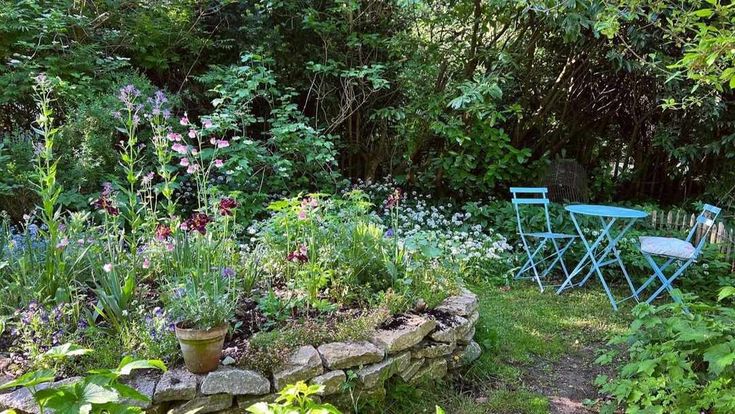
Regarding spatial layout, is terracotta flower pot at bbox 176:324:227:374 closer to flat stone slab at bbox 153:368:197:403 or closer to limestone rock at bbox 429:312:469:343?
flat stone slab at bbox 153:368:197:403

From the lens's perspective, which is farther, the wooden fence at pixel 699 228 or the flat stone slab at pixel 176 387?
the wooden fence at pixel 699 228

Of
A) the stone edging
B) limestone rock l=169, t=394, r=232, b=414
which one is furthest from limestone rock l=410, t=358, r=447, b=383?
limestone rock l=169, t=394, r=232, b=414

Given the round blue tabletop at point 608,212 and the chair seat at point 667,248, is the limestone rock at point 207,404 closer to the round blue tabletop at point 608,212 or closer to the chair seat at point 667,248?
the round blue tabletop at point 608,212

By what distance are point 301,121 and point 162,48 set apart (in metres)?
1.49

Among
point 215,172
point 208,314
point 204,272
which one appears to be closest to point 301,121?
point 215,172

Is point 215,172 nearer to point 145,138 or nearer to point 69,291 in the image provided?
point 145,138

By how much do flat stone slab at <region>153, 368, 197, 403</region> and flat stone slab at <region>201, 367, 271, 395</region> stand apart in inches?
1.8

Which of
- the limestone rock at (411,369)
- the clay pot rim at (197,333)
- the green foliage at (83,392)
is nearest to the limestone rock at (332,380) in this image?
the limestone rock at (411,369)

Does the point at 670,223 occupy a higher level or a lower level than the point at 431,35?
lower

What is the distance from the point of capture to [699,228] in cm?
482

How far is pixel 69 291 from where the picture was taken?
2.30 m

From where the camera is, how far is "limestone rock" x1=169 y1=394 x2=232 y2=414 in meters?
1.94

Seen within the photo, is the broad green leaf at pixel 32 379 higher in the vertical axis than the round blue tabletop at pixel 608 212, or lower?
higher

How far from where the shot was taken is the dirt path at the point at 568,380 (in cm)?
255
